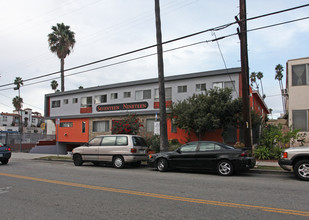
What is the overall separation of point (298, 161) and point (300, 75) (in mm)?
9884

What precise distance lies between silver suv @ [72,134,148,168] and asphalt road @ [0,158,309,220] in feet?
12.4

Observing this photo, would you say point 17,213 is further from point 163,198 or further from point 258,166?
point 258,166

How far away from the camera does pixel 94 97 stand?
27.4 meters

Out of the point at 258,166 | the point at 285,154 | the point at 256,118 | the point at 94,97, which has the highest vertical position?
the point at 94,97

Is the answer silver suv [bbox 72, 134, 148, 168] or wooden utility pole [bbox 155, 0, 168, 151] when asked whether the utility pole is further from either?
silver suv [bbox 72, 134, 148, 168]

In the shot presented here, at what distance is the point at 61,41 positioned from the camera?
38688mm

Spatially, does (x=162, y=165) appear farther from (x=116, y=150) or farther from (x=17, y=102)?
(x=17, y=102)

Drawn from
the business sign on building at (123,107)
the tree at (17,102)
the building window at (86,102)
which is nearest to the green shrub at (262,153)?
the business sign on building at (123,107)

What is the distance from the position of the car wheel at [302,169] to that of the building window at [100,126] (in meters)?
19.3

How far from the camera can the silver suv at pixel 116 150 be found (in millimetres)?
13031

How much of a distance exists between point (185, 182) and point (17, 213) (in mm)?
5075

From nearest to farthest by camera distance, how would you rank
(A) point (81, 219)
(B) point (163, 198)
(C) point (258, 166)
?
(A) point (81, 219)
(B) point (163, 198)
(C) point (258, 166)

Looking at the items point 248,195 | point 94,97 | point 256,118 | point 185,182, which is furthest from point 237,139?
point 94,97

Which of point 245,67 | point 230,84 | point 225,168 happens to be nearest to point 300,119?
point 230,84
